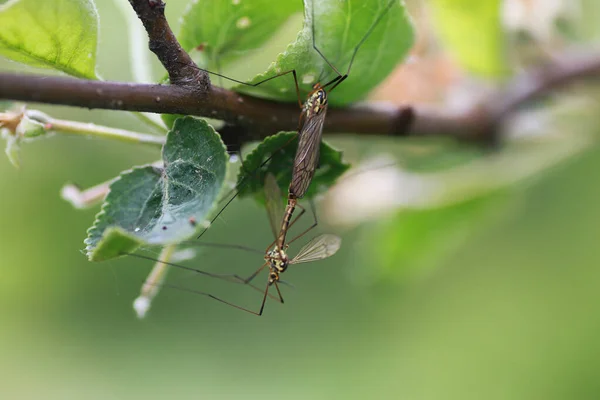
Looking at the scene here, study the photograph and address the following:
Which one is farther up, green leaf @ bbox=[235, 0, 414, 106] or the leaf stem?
green leaf @ bbox=[235, 0, 414, 106]

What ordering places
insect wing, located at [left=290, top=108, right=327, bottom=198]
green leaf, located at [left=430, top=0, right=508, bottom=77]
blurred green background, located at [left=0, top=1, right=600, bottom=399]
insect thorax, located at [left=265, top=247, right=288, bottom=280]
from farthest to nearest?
blurred green background, located at [left=0, top=1, right=600, bottom=399], green leaf, located at [left=430, top=0, right=508, bottom=77], insect thorax, located at [left=265, top=247, right=288, bottom=280], insect wing, located at [left=290, top=108, right=327, bottom=198]

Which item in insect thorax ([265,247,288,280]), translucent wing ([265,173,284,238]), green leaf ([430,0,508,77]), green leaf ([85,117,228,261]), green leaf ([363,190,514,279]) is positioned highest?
green leaf ([430,0,508,77])

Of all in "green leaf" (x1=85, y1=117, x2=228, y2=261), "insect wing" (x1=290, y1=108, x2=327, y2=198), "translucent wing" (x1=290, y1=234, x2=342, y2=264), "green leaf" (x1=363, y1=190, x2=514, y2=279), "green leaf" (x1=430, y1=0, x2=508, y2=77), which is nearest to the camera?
"green leaf" (x1=85, y1=117, x2=228, y2=261)

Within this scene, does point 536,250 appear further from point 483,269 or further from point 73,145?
point 73,145

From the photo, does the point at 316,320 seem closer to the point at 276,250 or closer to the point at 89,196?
the point at 276,250

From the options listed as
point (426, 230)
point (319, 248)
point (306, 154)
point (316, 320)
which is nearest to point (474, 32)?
point (426, 230)

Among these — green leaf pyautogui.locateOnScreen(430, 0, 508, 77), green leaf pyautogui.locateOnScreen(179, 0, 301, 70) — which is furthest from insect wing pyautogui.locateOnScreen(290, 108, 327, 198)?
green leaf pyautogui.locateOnScreen(430, 0, 508, 77)

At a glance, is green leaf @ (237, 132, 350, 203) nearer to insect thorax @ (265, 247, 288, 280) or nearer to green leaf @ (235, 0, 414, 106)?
green leaf @ (235, 0, 414, 106)
